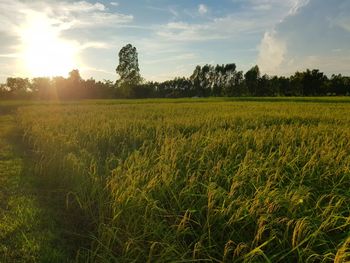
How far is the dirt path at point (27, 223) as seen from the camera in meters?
4.27

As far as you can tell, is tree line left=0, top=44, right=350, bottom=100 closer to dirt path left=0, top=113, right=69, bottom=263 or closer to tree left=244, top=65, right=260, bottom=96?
tree left=244, top=65, right=260, bottom=96

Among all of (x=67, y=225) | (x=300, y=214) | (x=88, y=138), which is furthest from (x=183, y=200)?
(x=88, y=138)

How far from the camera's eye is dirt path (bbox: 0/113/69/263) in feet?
14.0

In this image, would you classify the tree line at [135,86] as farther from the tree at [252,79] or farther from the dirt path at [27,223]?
the dirt path at [27,223]

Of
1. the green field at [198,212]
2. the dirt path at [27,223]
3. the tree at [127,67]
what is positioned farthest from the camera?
the tree at [127,67]

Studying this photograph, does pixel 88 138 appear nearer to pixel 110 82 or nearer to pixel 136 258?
pixel 136 258

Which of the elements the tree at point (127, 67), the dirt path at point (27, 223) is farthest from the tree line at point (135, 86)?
the dirt path at point (27, 223)

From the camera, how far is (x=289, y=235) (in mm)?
3611

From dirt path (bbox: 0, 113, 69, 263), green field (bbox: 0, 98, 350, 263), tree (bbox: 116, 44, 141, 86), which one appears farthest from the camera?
tree (bbox: 116, 44, 141, 86)

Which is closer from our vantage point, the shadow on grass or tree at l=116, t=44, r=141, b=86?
the shadow on grass

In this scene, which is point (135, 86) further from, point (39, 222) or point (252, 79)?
point (39, 222)

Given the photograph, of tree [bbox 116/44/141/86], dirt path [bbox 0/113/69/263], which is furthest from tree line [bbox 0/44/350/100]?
dirt path [bbox 0/113/69/263]

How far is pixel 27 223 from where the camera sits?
5137mm

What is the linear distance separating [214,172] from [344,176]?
1.70 metres
